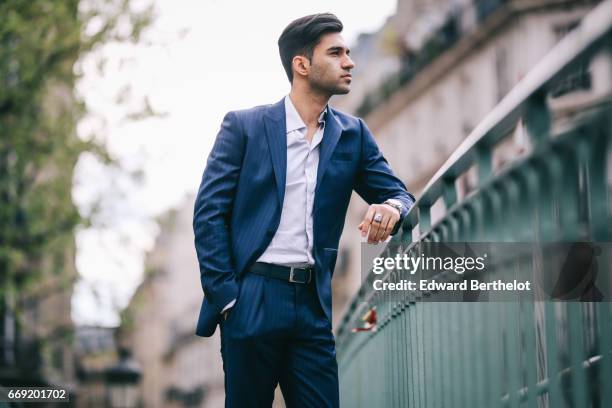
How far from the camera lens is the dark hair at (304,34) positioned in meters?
4.67

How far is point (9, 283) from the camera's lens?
18953 millimetres

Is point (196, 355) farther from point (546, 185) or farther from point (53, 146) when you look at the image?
point (546, 185)

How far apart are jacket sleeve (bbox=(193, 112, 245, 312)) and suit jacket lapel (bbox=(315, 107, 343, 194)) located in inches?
11.7

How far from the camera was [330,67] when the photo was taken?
4641mm

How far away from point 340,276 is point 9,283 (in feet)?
104

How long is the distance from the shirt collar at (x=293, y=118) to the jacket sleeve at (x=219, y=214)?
20 cm

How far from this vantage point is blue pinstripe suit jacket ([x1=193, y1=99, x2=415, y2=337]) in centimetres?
439

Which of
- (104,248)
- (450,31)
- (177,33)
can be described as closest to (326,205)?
(177,33)

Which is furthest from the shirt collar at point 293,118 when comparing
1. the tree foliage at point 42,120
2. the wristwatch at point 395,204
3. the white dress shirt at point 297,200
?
the tree foliage at point 42,120

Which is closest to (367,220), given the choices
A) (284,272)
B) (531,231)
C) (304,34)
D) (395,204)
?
(395,204)

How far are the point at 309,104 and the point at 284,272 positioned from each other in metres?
0.72

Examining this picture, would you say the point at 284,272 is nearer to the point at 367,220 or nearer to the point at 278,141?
the point at 367,220

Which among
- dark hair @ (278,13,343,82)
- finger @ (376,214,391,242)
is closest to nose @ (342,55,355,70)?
dark hair @ (278,13,343,82)

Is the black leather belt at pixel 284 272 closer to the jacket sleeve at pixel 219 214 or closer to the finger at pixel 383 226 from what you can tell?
the jacket sleeve at pixel 219 214
